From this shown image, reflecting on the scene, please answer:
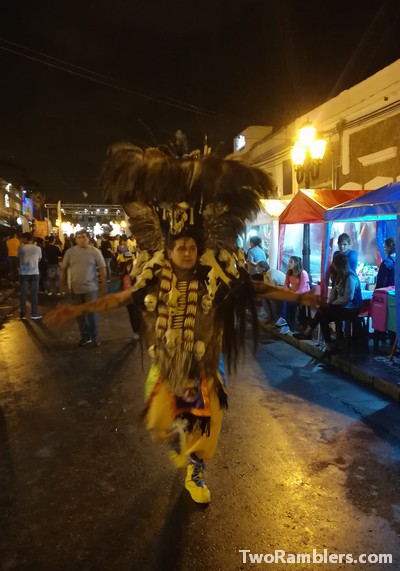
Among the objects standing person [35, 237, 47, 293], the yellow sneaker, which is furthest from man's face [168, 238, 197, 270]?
standing person [35, 237, 47, 293]

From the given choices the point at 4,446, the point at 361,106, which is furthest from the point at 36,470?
the point at 361,106

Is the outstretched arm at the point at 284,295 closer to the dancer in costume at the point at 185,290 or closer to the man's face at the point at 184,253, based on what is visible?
the dancer in costume at the point at 185,290

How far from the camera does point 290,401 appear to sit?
18.2 ft

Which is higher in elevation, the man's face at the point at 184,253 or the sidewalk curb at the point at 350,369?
the man's face at the point at 184,253

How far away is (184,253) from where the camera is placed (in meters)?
3.15

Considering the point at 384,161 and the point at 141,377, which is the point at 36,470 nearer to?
the point at 141,377

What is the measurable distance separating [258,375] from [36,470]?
11.8 ft

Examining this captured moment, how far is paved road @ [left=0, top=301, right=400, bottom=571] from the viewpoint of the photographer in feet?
9.43

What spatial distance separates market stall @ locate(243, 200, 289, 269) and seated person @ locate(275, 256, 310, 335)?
2.21 meters

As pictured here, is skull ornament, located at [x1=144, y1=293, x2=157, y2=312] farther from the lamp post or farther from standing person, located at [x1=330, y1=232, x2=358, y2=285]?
the lamp post

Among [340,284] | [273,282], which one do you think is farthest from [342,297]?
[273,282]

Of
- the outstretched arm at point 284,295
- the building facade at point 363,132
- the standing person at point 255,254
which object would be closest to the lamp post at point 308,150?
the building facade at point 363,132

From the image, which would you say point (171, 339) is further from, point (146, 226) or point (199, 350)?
point (146, 226)

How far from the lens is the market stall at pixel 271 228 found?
1273 centimetres
